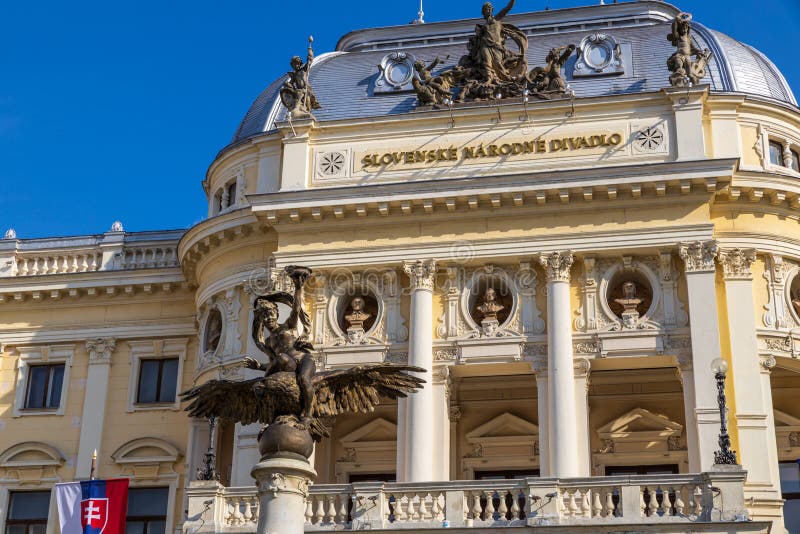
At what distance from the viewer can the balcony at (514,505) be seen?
2369 cm

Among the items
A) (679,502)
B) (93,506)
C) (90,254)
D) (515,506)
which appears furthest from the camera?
(90,254)

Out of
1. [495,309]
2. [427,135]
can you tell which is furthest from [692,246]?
[427,135]

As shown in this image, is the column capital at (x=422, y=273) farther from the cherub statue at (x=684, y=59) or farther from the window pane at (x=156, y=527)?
the window pane at (x=156, y=527)

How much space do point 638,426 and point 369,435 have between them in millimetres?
7026

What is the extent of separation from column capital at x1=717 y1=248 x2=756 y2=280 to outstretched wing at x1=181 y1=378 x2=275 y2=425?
52.8ft

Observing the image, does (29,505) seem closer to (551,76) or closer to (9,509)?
(9,509)

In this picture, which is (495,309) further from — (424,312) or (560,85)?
(560,85)

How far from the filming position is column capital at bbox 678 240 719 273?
29719mm

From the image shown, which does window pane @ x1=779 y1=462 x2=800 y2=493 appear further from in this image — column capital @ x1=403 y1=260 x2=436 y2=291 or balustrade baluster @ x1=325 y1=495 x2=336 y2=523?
balustrade baluster @ x1=325 y1=495 x2=336 y2=523

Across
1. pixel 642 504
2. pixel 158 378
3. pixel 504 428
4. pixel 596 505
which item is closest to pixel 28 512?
pixel 158 378

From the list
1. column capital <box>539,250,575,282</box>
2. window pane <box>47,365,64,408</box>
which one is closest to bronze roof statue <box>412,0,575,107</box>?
column capital <box>539,250,575,282</box>

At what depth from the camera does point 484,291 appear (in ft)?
103

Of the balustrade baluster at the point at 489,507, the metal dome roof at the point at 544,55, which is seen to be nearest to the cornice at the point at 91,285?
the metal dome roof at the point at 544,55

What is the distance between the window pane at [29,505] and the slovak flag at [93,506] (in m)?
2.70
